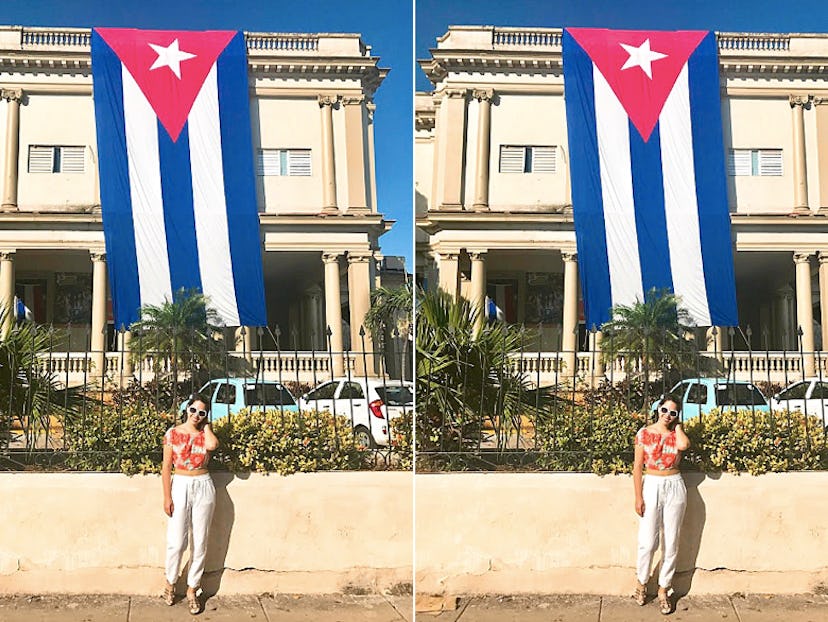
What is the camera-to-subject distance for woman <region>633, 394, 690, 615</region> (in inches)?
212

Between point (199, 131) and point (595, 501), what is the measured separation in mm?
3716

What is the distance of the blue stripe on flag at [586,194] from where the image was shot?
6371 millimetres

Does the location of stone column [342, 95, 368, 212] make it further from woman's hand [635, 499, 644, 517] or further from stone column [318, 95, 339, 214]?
woman's hand [635, 499, 644, 517]

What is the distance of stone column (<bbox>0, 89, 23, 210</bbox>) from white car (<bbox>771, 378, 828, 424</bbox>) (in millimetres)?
5378

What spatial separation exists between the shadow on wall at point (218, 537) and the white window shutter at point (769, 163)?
421 centimetres

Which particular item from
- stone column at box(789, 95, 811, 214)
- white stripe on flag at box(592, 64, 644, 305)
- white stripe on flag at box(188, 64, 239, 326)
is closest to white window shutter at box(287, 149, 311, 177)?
white stripe on flag at box(188, 64, 239, 326)

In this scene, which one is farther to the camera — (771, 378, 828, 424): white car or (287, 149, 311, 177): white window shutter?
(287, 149, 311, 177): white window shutter

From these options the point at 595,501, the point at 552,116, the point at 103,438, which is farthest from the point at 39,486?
the point at 552,116

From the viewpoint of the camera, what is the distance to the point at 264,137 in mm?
6348

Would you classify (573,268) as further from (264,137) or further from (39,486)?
(39,486)

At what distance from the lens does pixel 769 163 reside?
644cm

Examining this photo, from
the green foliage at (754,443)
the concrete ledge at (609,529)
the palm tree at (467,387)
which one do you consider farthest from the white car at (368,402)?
the green foliage at (754,443)

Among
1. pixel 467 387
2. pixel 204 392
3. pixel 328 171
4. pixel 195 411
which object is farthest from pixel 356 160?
pixel 195 411

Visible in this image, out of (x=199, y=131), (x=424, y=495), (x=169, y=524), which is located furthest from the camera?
(x=199, y=131)
